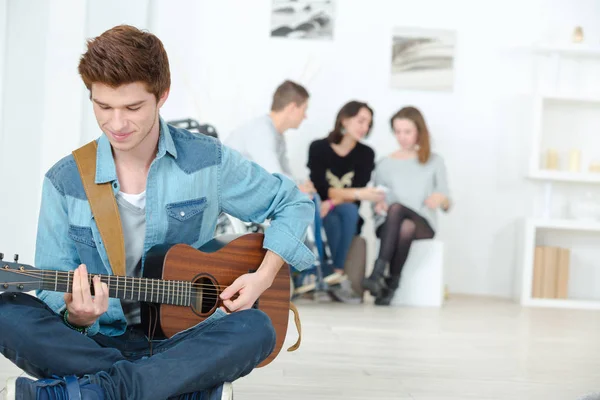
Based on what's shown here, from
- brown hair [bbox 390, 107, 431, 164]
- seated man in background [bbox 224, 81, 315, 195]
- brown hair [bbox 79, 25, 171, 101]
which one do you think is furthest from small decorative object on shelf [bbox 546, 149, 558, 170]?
brown hair [bbox 79, 25, 171, 101]

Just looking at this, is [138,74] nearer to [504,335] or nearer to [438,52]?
[504,335]

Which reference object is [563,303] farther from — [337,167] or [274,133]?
[274,133]

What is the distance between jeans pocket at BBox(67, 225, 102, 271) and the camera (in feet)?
5.97

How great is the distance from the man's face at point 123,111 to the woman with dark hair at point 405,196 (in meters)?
3.44

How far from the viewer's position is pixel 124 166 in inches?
74.7

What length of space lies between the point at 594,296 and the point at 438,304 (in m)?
1.50

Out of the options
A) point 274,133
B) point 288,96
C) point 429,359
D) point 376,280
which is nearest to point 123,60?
point 429,359

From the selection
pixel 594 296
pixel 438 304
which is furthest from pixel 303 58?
pixel 594 296

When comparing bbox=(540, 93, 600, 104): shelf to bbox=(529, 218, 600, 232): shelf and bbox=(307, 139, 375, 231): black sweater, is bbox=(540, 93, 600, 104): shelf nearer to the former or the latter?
bbox=(529, 218, 600, 232): shelf

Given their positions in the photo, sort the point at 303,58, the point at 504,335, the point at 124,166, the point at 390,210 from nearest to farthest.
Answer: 1. the point at 124,166
2. the point at 504,335
3. the point at 390,210
4. the point at 303,58

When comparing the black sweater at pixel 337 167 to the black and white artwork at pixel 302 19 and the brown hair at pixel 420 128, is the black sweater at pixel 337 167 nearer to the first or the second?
the brown hair at pixel 420 128

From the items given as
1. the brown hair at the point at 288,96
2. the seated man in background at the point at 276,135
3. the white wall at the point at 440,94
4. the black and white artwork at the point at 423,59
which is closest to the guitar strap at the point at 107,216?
the seated man in background at the point at 276,135

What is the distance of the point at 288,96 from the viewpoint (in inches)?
195

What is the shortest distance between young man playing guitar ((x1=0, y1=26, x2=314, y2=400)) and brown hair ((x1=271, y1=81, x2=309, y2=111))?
292cm
